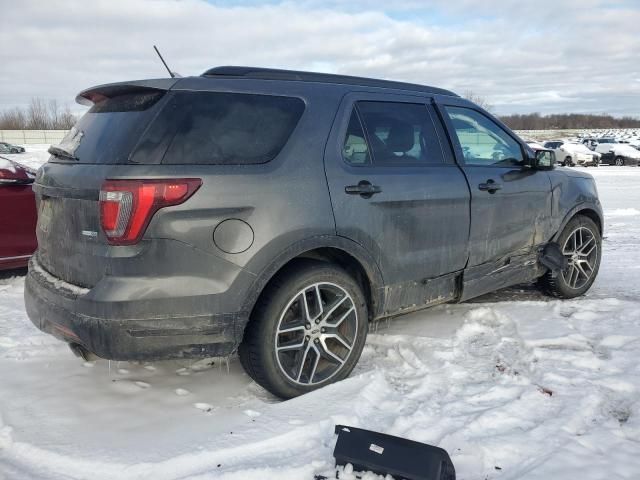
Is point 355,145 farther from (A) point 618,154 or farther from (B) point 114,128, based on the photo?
(A) point 618,154

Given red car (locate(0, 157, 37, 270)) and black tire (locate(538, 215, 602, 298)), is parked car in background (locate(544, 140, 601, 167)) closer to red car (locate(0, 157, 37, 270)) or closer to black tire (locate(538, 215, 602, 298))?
black tire (locate(538, 215, 602, 298))

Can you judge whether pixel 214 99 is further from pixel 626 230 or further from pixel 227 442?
pixel 626 230

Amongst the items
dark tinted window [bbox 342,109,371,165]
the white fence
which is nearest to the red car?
dark tinted window [bbox 342,109,371,165]

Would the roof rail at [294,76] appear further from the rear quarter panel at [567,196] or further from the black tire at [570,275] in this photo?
the black tire at [570,275]

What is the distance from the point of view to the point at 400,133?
12.5ft

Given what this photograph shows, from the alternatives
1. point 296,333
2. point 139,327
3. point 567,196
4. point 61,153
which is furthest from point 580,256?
point 61,153

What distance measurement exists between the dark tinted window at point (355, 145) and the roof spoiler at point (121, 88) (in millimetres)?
1065

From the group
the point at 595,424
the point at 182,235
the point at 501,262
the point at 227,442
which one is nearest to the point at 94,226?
the point at 182,235

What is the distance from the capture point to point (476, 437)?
9.16 feet

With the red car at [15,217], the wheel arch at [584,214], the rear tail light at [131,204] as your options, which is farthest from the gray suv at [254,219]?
the red car at [15,217]

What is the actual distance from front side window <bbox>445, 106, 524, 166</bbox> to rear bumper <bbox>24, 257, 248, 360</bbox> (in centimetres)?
229

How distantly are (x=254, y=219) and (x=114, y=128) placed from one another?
3.05ft

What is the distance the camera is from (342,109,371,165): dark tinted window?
339 cm

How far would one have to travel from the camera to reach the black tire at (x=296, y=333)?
303 centimetres
